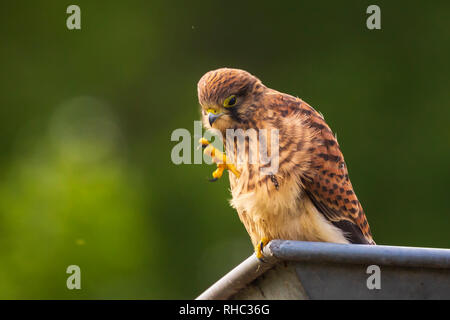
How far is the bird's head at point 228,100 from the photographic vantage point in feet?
9.38

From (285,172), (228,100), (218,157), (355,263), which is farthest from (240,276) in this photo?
(228,100)

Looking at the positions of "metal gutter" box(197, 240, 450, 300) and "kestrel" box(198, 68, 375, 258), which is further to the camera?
"kestrel" box(198, 68, 375, 258)

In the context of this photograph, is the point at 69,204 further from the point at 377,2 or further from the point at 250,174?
the point at 377,2

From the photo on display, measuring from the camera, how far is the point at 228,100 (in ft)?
9.46

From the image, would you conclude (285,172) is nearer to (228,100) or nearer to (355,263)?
(228,100)

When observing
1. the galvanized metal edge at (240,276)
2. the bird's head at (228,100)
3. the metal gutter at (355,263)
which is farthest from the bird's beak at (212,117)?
the metal gutter at (355,263)

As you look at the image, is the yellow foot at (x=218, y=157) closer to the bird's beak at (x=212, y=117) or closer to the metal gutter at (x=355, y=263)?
the bird's beak at (x=212, y=117)

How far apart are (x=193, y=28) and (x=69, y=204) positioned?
3.34 m

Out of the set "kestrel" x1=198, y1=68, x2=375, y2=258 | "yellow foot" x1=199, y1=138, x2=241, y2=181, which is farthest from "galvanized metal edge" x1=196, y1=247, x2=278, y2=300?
"yellow foot" x1=199, y1=138, x2=241, y2=181

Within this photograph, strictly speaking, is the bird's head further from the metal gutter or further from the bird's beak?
the metal gutter

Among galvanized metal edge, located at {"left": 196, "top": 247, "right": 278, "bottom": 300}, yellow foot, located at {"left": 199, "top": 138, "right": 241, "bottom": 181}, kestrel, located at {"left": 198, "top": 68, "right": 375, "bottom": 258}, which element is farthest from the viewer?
yellow foot, located at {"left": 199, "top": 138, "right": 241, "bottom": 181}

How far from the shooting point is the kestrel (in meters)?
2.69

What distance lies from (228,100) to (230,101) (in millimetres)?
11

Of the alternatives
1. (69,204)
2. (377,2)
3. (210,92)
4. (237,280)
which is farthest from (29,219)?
(377,2)
